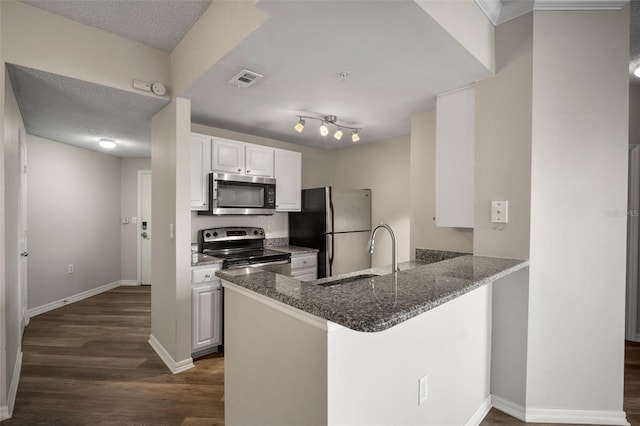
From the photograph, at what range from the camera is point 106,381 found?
8.07 feet

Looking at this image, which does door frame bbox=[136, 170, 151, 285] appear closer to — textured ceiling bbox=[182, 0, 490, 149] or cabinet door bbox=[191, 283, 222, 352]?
textured ceiling bbox=[182, 0, 490, 149]

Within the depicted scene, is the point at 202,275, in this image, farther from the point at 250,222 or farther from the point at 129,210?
the point at 129,210

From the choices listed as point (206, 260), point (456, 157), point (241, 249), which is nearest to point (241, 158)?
point (241, 249)

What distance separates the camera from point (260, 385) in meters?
1.42

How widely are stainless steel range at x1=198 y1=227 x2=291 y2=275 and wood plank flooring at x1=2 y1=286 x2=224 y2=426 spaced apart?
90 centimetres

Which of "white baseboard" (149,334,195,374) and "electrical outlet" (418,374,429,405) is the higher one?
"electrical outlet" (418,374,429,405)

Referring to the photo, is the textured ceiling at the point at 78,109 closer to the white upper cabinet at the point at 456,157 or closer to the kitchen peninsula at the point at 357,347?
the kitchen peninsula at the point at 357,347

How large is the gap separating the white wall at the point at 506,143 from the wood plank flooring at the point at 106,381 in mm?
2137

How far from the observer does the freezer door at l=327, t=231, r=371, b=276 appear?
3760mm

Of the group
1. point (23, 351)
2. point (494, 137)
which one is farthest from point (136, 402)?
point (494, 137)

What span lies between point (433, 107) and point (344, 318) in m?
2.43

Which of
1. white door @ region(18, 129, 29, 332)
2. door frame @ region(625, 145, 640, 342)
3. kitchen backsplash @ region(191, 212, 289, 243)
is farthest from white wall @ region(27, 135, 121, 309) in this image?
door frame @ region(625, 145, 640, 342)

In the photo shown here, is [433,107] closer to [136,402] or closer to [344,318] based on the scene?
[344,318]

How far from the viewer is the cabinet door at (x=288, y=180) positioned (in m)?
3.86
